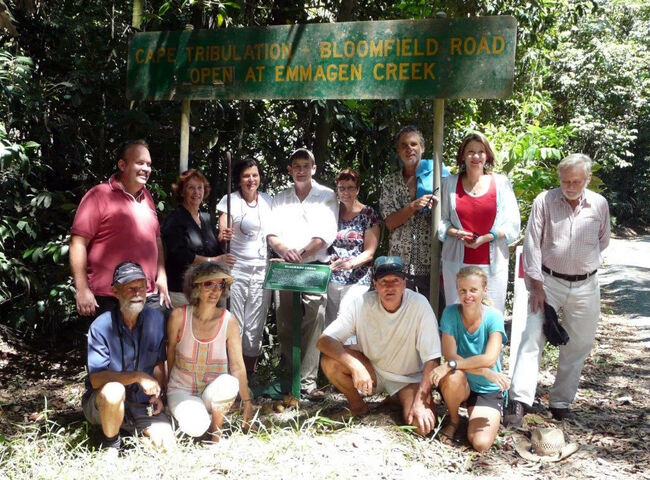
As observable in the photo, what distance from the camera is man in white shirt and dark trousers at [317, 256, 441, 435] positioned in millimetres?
4512

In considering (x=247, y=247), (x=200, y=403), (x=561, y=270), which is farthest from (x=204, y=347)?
(x=561, y=270)

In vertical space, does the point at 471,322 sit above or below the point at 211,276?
below

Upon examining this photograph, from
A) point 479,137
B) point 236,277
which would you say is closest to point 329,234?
point 236,277

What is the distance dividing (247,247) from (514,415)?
224cm

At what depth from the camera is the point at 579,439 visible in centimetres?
477

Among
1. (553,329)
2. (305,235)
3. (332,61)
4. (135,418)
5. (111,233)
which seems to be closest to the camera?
(135,418)

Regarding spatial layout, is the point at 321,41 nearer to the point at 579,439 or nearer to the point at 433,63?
the point at 433,63

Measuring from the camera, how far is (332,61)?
16.5 ft

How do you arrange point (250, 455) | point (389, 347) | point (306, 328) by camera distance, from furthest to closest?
1. point (306, 328)
2. point (389, 347)
3. point (250, 455)

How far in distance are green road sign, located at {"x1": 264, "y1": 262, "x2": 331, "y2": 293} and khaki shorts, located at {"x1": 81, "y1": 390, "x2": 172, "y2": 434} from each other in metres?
1.20

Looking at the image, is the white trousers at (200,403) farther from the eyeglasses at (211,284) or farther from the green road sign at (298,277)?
the green road sign at (298,277)

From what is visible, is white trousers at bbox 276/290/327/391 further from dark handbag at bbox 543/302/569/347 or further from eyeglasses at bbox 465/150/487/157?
dark handbag at bbox 543/302/569/347

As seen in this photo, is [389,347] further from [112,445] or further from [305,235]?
[112,445]

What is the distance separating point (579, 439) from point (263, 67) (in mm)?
3392
